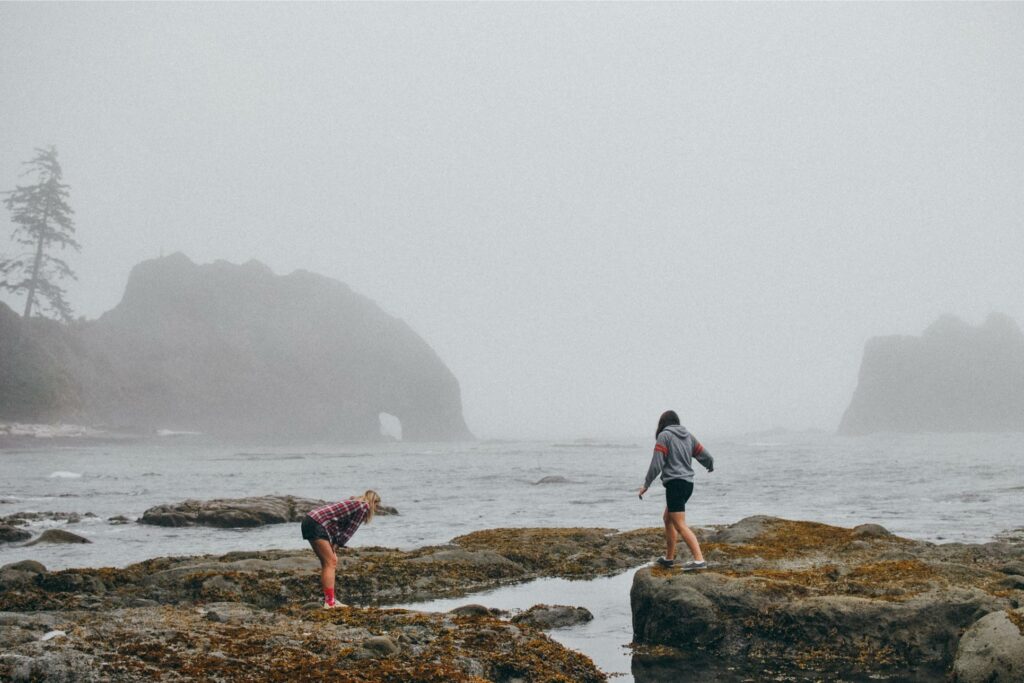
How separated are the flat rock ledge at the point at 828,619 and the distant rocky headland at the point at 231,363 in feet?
294

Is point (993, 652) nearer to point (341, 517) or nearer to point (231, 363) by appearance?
point (341, 517)

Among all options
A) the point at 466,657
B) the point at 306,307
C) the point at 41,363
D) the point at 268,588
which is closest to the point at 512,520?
the point at 268,588

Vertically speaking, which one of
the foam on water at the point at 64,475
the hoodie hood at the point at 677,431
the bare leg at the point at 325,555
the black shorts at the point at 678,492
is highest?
the hoodie hood at the point at 677,431

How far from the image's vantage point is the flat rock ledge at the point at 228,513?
22906 mm

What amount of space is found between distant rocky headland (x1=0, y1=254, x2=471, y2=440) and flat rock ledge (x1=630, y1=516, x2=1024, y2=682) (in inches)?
3526

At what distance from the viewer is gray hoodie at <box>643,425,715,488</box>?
10664 millimetres

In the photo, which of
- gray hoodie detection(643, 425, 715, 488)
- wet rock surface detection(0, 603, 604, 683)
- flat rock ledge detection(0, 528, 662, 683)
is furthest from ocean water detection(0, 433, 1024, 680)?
gray hoodie detection(643, 425, 715, 488)

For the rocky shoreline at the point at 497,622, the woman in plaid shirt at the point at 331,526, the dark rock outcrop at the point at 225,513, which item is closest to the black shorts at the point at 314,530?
the woman in plaid shirt at the point at 331,526

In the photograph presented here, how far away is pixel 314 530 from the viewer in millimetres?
9656

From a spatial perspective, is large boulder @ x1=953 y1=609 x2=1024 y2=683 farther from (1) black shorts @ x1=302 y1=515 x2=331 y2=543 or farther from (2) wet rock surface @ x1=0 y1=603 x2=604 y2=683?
(1) black shorts @ x1=302 y1=515 x2=331 y2=543

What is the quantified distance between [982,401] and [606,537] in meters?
199

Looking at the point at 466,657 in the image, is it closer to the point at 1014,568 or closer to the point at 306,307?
the point at 1014,568

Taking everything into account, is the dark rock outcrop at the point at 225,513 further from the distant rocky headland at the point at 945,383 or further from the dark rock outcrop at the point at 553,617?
the distant rocky headland at the point at 945,383

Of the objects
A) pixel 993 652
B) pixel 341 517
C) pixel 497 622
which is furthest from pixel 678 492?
pixel 341 517
